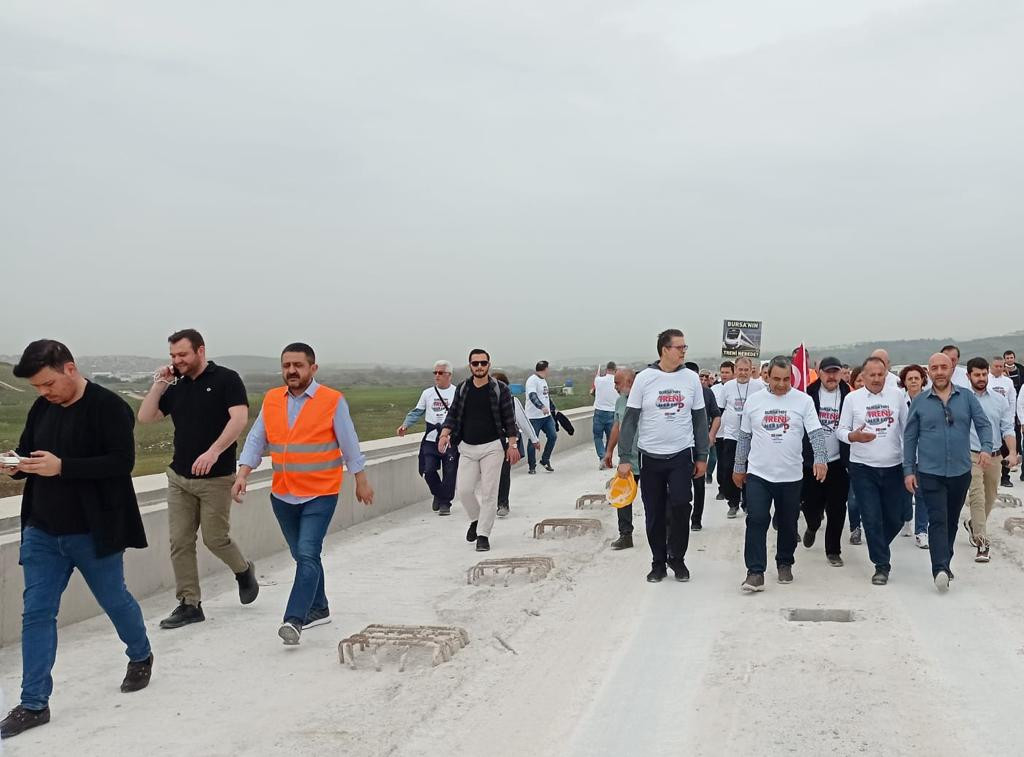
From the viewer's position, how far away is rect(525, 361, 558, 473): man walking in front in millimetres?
18797

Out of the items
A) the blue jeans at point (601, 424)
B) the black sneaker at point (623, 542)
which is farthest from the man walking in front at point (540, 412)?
the black sneaker at point (623, 542)

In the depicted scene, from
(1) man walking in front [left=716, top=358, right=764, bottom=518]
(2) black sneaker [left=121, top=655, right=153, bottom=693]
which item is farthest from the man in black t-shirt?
(1) man walking in front [left=716, top=358, right=764, bottom=518]

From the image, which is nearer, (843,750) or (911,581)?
(843,750)

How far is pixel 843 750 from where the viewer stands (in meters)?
4.62

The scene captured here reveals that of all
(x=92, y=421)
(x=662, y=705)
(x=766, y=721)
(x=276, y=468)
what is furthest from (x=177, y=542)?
(x=766, y=721)

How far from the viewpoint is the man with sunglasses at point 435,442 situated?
12759 millimetres

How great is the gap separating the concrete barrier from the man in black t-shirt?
0.81 metres

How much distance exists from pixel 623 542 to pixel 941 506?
306 cm

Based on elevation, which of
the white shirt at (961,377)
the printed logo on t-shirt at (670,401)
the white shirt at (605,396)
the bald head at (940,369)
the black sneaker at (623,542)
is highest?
the bald head at (940,369)

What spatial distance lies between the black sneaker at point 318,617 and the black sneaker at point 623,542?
372 cm

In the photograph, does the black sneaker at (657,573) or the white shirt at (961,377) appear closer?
the black sneaker at (657,573)

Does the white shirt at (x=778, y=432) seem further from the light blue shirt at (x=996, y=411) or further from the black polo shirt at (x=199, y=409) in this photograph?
the black polo shirt at (x=199, y=409)

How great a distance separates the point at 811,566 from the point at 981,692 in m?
3.81

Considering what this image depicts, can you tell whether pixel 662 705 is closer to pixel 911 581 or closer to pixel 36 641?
pixel 36 641
